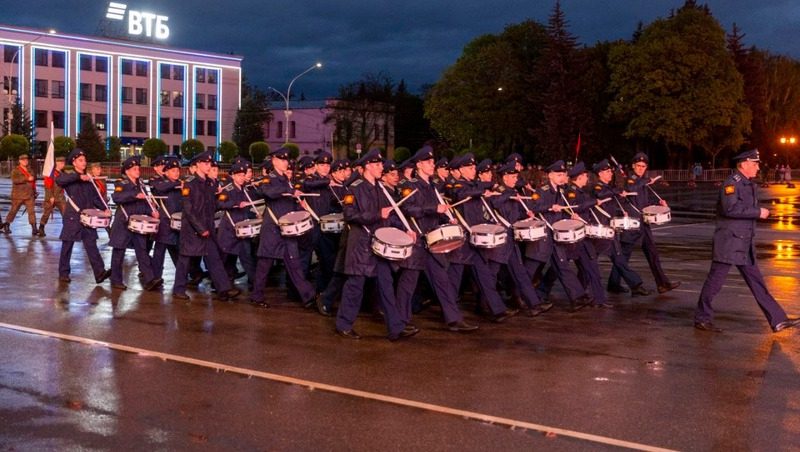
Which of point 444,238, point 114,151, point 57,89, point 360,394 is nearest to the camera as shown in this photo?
point 360,394

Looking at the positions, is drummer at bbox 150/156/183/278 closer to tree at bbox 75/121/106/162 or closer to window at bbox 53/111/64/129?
tree at bbox 75/121/106/162

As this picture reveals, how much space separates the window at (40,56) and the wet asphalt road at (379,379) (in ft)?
270

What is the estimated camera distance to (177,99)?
98.3 m

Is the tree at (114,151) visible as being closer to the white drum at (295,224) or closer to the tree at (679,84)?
the tree at (679,84)

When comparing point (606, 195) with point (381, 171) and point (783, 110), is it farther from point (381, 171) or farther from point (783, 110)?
point (783, 110)

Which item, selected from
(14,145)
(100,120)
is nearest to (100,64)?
(100,120)

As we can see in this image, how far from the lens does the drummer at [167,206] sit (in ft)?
42.1

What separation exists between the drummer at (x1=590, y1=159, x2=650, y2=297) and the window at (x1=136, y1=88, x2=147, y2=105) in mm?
87928

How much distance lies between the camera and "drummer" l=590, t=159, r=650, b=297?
40.9ft

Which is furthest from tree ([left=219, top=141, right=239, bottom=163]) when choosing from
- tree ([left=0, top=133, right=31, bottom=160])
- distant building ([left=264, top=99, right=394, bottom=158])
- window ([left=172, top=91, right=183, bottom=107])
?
window ([left=172, top=91, right=183, bottom=107])

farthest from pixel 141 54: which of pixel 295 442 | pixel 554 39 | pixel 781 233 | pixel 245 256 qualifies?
pixel 295 442

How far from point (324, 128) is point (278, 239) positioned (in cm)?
8719

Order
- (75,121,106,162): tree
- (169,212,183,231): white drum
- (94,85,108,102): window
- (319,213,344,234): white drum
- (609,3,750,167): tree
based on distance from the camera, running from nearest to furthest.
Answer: (319,213,344,234): white drum
(169,212,183,231): white drum
(609,3,750,167): tree
(75,121,106,162): tree
(94,85,108,102): window

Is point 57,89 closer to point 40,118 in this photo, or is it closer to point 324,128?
point 40,118
